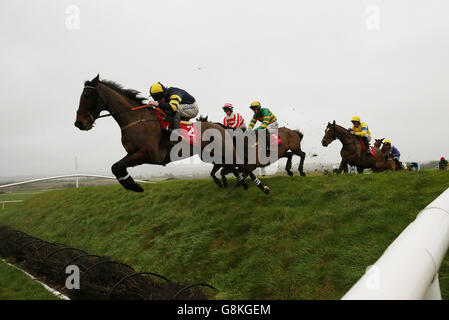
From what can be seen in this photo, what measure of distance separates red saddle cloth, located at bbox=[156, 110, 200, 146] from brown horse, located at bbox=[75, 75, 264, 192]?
0.09 metres

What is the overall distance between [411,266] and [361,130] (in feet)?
33.6

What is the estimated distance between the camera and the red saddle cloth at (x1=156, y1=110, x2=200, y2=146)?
6.08 metres

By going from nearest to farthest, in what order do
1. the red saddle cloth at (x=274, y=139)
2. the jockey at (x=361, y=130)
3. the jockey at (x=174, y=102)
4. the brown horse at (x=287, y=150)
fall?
the jockey at (x=174, y=102) < the brown horse at (x=287, y=150) < the red saddle cloth at (x=274, y=139) < the jockey at (x=361, y=130)

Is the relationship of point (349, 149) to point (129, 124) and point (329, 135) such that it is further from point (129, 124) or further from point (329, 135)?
point (129, 124)

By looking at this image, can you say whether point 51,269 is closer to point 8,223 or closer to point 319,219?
point 319,219

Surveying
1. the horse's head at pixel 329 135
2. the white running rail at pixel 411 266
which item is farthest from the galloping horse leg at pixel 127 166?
the horse's head at pixel 329 135

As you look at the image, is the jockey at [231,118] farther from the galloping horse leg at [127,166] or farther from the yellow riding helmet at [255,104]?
the galloping horse leg at [127,166]

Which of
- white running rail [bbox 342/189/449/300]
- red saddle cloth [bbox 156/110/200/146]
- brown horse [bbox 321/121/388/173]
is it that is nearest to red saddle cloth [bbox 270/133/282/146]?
brown horse [bbox 321/121/388/173]

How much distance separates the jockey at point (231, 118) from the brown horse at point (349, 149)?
3700 mm

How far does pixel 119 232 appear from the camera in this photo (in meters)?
8.95

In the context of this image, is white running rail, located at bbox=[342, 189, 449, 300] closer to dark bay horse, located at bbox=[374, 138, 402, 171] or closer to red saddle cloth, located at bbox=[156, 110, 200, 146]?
red saddle cloth, located at bbox=[156, 110, 200, 146]

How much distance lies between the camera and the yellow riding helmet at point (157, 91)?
6102 mm

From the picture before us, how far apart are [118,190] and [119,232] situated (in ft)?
15.5

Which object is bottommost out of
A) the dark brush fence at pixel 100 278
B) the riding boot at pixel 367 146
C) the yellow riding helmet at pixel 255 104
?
the dark brush fence at pixel 100 278
